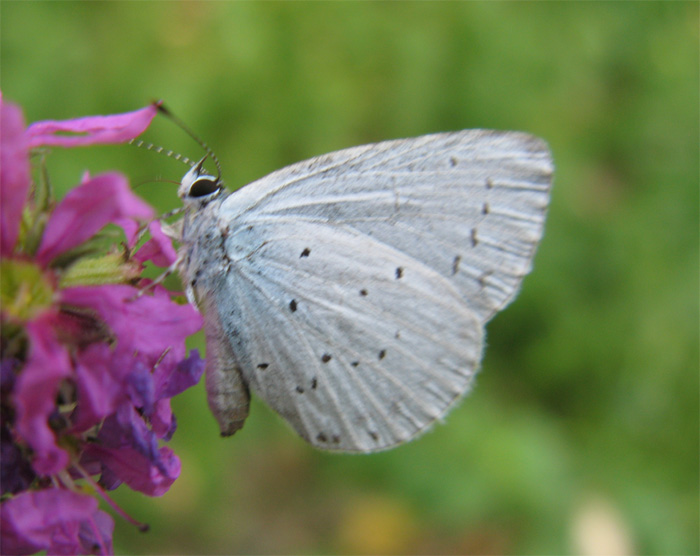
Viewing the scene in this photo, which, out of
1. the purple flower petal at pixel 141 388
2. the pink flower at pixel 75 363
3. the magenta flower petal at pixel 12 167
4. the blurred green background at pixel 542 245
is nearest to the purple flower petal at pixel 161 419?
the pink flower at pixel 75 363

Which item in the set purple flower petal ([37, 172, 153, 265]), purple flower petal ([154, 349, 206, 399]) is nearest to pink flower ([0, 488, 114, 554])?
purple flower petal ([154, 349, 206, 399])

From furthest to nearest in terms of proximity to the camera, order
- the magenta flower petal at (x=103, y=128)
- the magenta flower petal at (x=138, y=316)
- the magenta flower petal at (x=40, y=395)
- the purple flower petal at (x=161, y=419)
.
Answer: the purple flower petal at (x=161, y=419) < the magenta flower petal at (x=103, y=128) < the magenta flower petal at (x=138, y=316) < the magenta flower petal at (x=40, y=395)

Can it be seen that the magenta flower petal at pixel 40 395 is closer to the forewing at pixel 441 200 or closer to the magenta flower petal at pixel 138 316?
the magenta flower petal at pixel 138 316

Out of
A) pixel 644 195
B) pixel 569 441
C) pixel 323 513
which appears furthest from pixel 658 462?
pixel 323 513

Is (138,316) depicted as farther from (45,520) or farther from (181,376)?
(45,520)

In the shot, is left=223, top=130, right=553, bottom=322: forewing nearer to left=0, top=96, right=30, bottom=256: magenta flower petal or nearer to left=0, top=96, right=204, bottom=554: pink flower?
left=0, top=96, right=204, bottom=554: pink flower

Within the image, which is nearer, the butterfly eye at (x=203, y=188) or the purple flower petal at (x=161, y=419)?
the purple flower petal at (x=161, y=419)

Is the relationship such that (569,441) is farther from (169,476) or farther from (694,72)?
(169,476)
